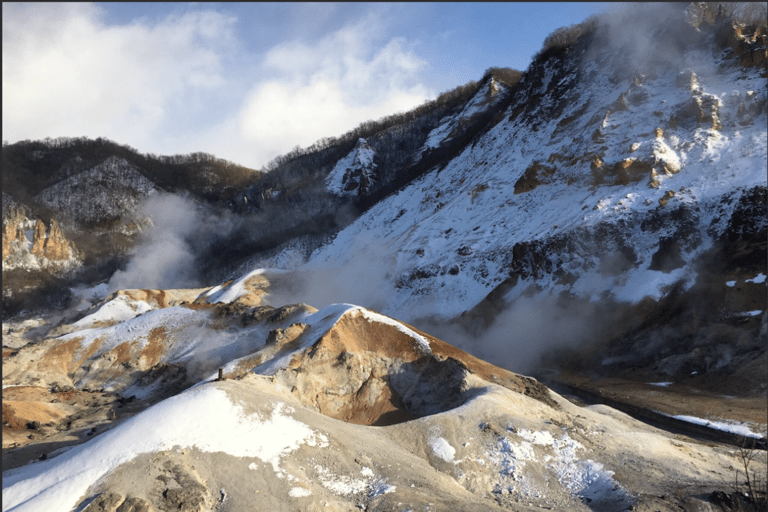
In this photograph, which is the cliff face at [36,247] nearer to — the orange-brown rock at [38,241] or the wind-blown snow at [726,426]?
the orange-brown rock at [38,241]

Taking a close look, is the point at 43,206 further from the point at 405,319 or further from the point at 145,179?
the point at 405,319

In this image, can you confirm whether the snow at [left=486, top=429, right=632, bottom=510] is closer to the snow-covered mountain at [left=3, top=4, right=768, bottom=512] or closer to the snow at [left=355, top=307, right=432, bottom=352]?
the snow-covered mountain at [left=3, top=4, right=768, bottom=512]

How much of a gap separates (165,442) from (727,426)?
84.6 feet

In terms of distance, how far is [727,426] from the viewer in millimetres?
24969

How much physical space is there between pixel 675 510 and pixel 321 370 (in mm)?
16454

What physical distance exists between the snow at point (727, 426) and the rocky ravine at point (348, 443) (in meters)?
2.39

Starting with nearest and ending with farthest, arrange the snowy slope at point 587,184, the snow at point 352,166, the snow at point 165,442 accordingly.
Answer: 1. the snow at point 165,442
2. the snowy slope at point 587,184
3. the snow at point 352,166

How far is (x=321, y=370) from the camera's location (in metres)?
26.2

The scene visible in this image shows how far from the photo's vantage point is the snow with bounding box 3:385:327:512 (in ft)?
44.2

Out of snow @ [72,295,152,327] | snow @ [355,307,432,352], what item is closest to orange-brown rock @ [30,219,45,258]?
snow @ [72,295,152,327]

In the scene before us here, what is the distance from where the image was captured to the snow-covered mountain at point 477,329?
637 inches

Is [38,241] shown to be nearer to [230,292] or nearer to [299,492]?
[230,292]

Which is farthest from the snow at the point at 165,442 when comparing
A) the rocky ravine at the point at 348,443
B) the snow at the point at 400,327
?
the snow at the point at 400,327

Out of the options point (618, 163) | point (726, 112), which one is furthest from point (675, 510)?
point (726, 112)
